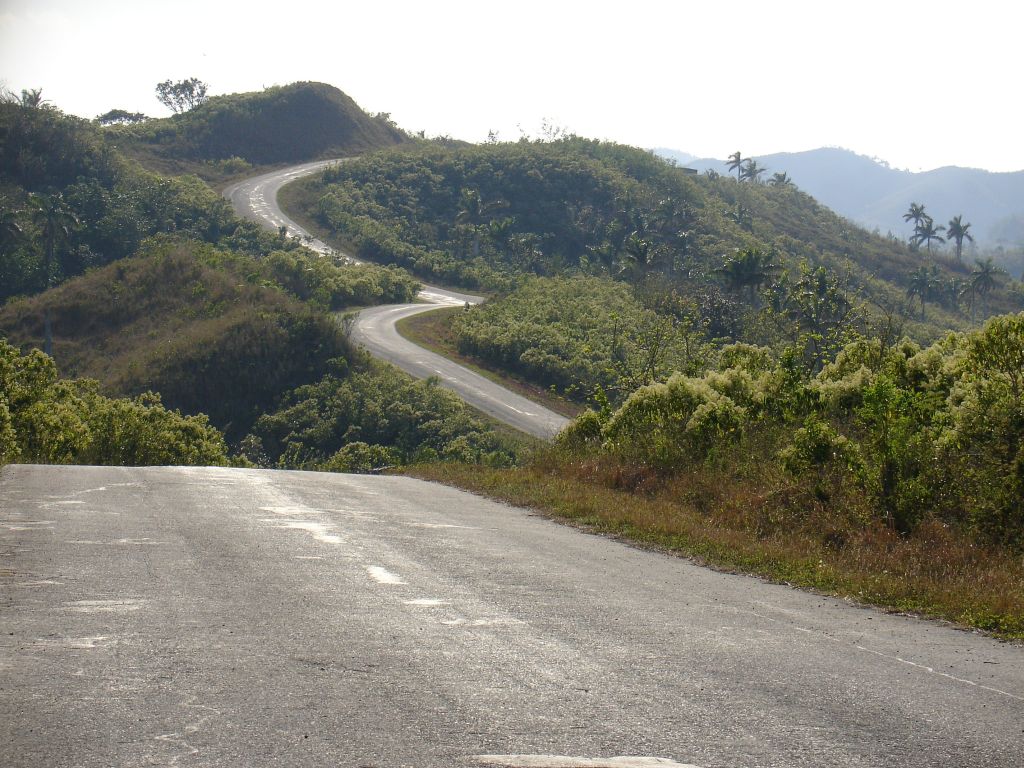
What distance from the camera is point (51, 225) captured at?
259ft

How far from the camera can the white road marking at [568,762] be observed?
4.34 metres

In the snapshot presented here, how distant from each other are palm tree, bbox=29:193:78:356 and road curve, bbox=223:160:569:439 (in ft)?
59.7

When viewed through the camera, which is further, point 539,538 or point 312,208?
point 312,208

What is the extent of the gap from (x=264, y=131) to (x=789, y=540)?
136 meters

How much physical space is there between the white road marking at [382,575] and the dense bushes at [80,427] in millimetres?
14856

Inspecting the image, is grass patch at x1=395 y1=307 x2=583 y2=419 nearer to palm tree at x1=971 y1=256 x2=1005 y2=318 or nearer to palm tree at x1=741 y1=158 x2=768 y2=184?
palm tree at x1=971 y1=256 x2=1005 y2=318

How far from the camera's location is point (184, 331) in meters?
55.9

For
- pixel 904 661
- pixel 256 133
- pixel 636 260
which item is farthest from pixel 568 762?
pixel 256 133

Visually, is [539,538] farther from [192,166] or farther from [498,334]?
[192,166]

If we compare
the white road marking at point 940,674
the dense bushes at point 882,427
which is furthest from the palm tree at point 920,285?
the white road marking at point 940,674

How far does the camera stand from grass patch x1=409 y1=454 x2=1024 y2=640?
29.2 feet

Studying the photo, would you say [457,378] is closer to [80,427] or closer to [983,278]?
[80,427]

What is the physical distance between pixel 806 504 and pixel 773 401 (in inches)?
175


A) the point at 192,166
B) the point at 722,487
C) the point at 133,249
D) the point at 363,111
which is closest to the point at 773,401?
the point at 722,487
